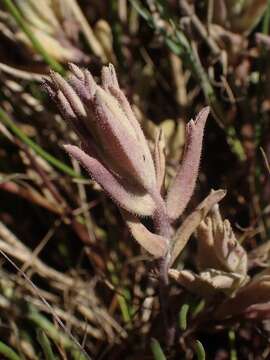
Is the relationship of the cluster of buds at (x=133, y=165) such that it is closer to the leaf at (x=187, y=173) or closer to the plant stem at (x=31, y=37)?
the leaf at (x=187, y=173)

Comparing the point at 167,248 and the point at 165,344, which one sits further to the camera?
the point at 165,344

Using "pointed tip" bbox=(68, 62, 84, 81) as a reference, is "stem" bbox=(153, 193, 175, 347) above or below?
below

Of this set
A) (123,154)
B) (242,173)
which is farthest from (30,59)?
(123,154)

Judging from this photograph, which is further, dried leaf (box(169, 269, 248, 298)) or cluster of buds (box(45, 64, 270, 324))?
dried leaf (box(169, 269, 248, 298))

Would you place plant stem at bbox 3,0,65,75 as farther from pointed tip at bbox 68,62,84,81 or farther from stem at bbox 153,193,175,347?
stem at bbox 153,193,175,347

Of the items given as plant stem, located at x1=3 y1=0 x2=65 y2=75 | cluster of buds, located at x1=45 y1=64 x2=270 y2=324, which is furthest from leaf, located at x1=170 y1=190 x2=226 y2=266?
plant stem, located at x1=3 y1=0 x2=65 y2=75

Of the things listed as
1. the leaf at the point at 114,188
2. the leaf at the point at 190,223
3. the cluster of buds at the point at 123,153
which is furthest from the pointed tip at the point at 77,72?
the leaf at the point at 190,223

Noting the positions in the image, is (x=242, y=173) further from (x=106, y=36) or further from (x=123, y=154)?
(x=123, y=154)
